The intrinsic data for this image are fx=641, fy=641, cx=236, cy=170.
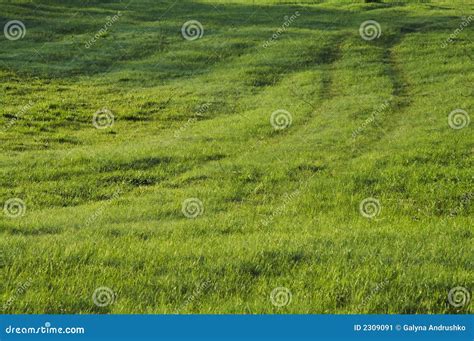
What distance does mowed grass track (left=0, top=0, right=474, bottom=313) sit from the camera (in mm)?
8969

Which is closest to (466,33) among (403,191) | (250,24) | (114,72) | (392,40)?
(392,40)

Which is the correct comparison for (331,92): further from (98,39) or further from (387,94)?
(98,39)

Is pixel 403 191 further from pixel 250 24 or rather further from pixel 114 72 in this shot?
pixel 250 24

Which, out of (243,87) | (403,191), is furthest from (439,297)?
(243,87)

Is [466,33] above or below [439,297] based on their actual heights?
above

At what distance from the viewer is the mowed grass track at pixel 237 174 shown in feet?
29.4

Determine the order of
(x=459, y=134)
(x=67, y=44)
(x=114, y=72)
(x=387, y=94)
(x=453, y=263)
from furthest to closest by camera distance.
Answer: (x=67, y=44), (x=114, y=72), (x=387, y=94), (x=459, y=134), (x=453, y=263)

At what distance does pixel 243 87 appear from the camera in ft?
114

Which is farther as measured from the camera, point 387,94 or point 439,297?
point 387,94

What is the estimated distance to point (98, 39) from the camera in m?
48.2

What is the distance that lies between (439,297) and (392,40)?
4040 cm

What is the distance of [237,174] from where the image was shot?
1770cm

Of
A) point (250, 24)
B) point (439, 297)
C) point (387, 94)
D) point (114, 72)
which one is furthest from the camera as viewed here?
point (250, 24)

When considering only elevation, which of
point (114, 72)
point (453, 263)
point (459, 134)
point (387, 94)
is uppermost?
point (114, 72)
